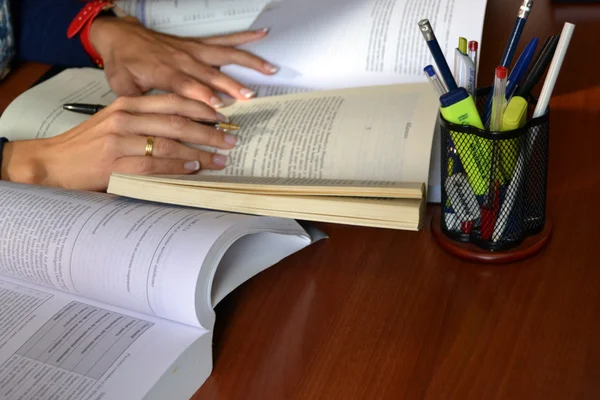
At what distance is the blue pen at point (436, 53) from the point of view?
0.63 meters

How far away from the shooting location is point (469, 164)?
0.64 meters

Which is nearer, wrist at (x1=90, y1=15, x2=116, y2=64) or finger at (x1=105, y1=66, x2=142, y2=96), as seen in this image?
finger at (x1=105, y1=66, x2=142, y2=96)

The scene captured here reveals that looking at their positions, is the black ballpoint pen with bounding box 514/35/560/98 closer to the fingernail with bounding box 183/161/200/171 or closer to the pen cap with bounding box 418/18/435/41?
the pen cap with bounding box 418/18/435/41

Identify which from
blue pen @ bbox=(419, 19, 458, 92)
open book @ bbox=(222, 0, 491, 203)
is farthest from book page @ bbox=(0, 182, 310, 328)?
open book @ bbox=(222, 0, 491, 203)

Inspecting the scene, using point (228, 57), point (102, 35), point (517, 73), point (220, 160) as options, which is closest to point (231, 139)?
point (220, 160)

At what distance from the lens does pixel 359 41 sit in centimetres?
95

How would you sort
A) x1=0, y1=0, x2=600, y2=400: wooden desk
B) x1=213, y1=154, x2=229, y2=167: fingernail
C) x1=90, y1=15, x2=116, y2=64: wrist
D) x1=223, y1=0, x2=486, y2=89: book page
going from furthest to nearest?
x1=90, y1=15, x2=116, y2=64: wrist → x1=223, y1=0, x2=486, y2=89: book page → x1=213, y1=154, x2=229, y2=167: fingernail → x1=0, y1=0, x2=600, y2=400: wooden desk

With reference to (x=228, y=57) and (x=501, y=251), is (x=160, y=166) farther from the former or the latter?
(x=501, y=251)

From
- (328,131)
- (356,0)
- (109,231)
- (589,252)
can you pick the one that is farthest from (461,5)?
(109,231)

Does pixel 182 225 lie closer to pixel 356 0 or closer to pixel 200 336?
pixel 200 336

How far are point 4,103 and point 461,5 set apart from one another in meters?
0.72

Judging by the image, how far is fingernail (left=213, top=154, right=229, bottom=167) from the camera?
2.66 ft

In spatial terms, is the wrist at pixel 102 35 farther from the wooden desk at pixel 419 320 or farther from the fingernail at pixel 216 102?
the wooden desk at pixel 419 320

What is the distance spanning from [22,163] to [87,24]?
0.41 m
